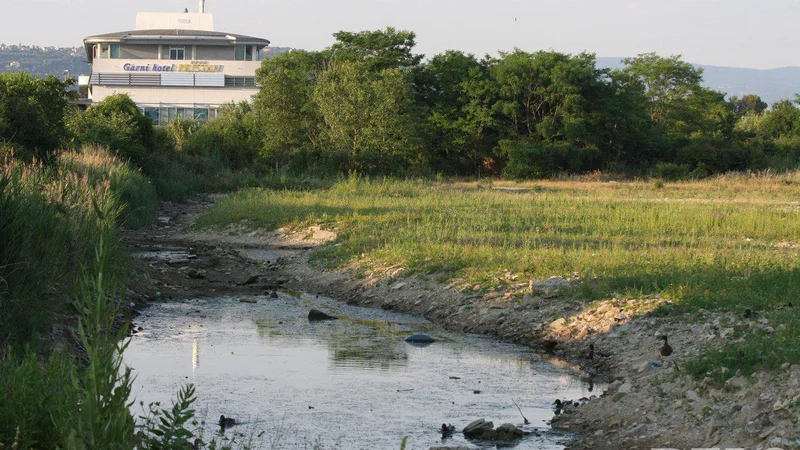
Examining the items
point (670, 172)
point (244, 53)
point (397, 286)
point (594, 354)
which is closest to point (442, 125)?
point (670, 172)

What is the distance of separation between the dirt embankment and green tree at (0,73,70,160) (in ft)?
12.7

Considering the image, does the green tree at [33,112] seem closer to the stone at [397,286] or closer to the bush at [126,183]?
the bush at [126,183]

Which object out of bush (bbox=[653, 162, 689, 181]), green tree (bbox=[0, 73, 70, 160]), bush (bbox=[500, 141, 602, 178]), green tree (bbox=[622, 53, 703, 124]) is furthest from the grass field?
green tree (bbox=[622, 53, 703, 124])

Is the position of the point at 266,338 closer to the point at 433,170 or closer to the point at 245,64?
the point at 433,170

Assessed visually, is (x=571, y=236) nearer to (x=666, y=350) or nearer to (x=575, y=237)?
(x=575, y=237)

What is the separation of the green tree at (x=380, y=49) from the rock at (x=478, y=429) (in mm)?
55166

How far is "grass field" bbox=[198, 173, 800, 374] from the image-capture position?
1516 cm

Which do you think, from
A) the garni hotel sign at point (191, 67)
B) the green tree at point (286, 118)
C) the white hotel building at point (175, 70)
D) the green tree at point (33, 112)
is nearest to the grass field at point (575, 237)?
the green tree at point (33, 112)

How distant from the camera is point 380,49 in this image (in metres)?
65.2

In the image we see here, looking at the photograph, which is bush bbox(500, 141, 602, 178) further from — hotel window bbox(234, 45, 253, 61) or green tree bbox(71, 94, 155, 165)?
hotel window bbox(234, 45, 253, 61)

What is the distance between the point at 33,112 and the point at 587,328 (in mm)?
19103

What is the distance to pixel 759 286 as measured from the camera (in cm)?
1427

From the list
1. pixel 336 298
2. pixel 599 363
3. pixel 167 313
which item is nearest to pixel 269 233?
pixel 336 298

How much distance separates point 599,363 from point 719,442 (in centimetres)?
434
